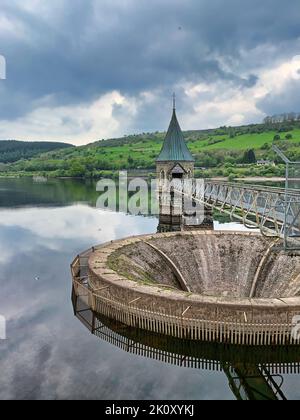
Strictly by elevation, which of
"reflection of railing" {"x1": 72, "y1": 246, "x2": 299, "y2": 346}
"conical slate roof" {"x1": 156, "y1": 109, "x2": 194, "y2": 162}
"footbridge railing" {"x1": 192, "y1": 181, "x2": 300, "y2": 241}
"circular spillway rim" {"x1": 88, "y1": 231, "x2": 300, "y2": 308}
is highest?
"conical slate roof" {"x1": 156, "y1": 109, "x2": 194, "y2": 162}

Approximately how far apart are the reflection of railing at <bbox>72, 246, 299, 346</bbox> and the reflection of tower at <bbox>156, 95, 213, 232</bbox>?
27.9 m

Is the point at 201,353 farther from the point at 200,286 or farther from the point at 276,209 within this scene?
the point at 276,209

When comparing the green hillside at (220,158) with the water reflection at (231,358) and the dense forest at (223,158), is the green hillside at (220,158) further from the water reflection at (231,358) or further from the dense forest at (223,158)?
the water reflection at (231,358)

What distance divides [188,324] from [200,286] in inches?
265

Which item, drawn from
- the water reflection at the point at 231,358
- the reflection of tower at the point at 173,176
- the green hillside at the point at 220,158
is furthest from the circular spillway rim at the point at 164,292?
the green hillside at the point at 220,158

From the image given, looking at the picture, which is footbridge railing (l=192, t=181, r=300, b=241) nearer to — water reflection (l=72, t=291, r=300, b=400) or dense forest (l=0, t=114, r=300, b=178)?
water reflection (l=72, t=291, r=300, b=400)

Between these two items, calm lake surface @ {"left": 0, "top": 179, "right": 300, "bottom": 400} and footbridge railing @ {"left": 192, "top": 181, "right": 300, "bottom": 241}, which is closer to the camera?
calm lake surface @ {"left": 0, "top": 179, "right": 300, "bottom": 400}

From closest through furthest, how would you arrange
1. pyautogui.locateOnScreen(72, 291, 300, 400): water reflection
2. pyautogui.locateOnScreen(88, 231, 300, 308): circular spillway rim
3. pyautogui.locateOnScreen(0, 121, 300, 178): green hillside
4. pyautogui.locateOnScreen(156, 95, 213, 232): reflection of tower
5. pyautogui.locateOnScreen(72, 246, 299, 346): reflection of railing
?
pyautogui.locateOnScreen(72, 291, 300, 400): water reflection < pyautogui.locateOnScreen(72, 246, 299, 346): reflection of railing < pyautogui.locateOnScreen(88, 231, 300, 308): circular spillway rim < pyautogui.locateOnScreen(156, 95, 213, 232): reflection of tower < pyautogui.locateOnScreen(0, 121, 300, 178): green hillside

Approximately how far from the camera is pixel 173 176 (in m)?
50.4

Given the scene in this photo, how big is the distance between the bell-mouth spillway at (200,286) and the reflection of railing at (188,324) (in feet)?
0.12

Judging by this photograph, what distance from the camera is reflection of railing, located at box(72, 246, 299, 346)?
15.0 m

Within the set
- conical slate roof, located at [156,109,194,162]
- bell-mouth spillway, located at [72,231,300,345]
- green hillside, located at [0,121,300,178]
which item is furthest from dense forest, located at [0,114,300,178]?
bell-mouth spillway, located at [72,231,300,345]

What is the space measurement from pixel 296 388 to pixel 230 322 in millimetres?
3065

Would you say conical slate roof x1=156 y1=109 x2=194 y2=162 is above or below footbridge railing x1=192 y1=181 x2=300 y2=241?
above
